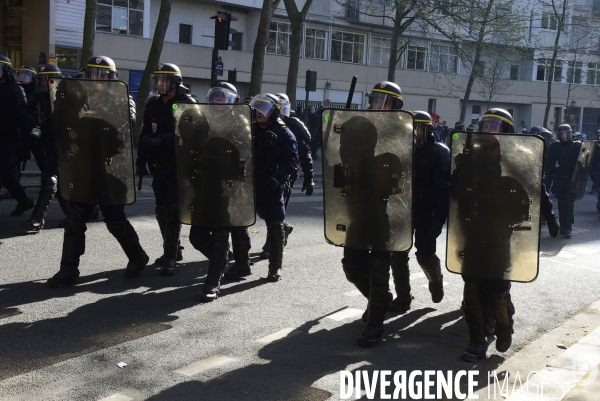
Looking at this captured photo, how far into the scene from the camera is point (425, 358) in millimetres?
5242

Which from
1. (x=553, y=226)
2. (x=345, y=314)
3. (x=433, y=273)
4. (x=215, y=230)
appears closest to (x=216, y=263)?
(x=215, y=230)

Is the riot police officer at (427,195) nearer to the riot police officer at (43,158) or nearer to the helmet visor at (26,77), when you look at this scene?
the riot police officer at (43,158)

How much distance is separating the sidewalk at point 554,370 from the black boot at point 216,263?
236 centimetres

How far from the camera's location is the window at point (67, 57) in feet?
95.9

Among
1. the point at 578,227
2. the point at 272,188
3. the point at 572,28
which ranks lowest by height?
the point at 578,227

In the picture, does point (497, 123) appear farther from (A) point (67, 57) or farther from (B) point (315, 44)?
(B) point (315, 44)

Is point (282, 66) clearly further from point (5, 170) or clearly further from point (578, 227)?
point (5, 170)

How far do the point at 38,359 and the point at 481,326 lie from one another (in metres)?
2.74

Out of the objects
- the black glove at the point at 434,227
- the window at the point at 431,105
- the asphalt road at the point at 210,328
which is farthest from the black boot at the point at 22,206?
the window at the point at 431,105

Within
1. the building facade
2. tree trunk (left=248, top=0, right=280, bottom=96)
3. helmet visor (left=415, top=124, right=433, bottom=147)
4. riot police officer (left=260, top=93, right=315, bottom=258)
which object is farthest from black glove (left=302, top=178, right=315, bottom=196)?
the building facade

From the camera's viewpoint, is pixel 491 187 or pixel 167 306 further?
pixel 167 306

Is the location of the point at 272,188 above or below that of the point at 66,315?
above

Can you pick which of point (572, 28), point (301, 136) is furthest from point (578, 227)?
point (572, 28)

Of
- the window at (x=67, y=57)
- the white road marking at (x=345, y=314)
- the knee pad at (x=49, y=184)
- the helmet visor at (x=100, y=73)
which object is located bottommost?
the white road marking at (x=345, y=314)
